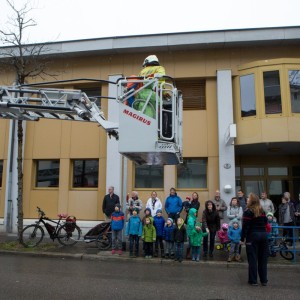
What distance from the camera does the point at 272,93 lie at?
1315cm

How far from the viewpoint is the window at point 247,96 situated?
13430 millimetres

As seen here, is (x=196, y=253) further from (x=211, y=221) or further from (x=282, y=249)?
(x=282, y=249)

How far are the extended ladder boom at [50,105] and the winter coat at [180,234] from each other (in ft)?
13.2

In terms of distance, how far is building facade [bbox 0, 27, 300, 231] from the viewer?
519 inches

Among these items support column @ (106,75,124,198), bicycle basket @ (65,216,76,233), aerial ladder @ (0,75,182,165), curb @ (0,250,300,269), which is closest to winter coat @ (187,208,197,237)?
curb @ (0,250,300,269)

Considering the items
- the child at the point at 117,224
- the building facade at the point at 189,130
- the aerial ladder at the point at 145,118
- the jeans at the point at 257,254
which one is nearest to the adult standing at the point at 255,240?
the jeans at the point at 257,254

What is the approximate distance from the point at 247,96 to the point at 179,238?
253 inches

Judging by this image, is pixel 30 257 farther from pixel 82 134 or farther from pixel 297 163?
pixel 297 163

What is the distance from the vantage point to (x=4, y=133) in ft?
51.3

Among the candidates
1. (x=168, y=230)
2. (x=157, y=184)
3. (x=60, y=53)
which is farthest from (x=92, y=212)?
(x=60, y=53)

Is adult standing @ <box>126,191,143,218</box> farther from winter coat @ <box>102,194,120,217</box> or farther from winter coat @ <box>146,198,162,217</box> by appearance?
winter coat @ <box>102,194,120,217</box>

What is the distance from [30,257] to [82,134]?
5.67 m

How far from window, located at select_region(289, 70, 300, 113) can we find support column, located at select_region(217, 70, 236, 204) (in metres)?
2.11

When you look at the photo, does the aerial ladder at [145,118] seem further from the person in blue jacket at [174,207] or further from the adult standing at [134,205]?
the person in blue jacket at [174,207]
